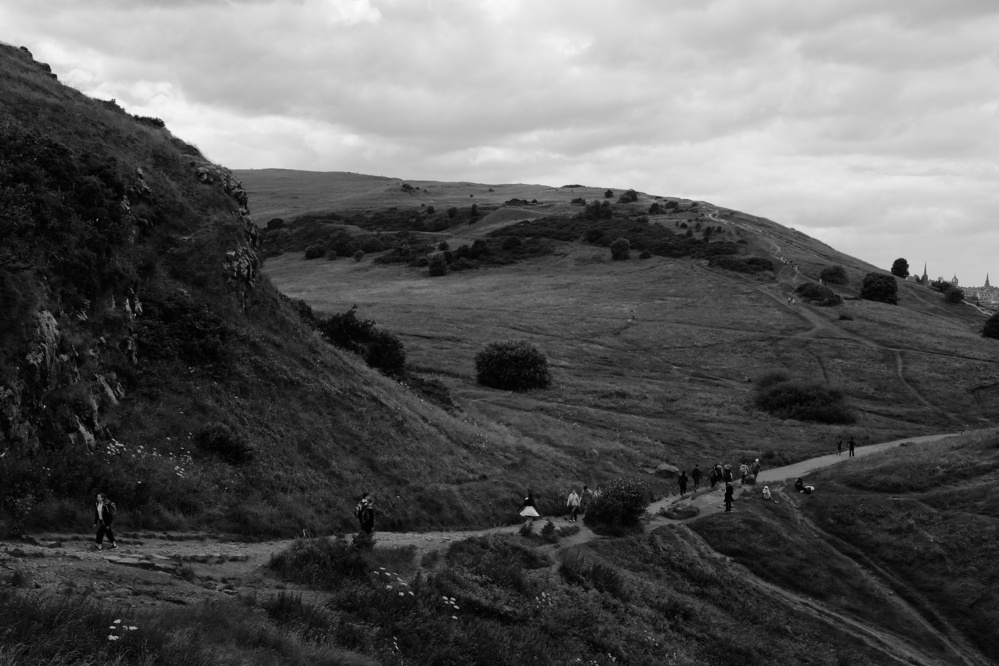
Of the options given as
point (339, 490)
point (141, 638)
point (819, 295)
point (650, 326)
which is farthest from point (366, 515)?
point (819, 295)

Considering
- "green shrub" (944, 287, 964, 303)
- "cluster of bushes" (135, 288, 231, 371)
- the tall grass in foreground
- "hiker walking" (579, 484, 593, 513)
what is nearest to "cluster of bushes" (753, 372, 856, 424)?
"hiker walking" (579, 484, 593, 513)

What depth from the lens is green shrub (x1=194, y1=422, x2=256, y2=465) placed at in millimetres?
22594

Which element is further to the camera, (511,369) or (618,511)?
(511,369)

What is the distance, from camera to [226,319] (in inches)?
1153

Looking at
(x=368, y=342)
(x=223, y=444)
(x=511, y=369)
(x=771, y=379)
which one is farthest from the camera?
(x=771, y=379)

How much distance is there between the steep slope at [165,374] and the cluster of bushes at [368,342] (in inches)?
305

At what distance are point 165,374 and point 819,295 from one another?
8652cm

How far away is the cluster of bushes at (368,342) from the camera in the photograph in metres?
44.4

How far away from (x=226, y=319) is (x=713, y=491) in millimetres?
23142

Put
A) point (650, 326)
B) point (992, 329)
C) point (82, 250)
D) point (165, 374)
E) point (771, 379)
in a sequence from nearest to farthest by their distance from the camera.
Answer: point (82, 250) < point (165, 374) < point (771, 379) < point (650, 326) < point (992, 329)

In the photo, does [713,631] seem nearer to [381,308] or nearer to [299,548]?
[299,548]

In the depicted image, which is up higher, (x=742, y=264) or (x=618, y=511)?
(x=742, y=264)

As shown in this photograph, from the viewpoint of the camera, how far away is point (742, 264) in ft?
345

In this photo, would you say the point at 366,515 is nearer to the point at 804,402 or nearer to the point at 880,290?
the point at 804,402
